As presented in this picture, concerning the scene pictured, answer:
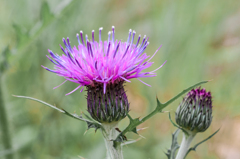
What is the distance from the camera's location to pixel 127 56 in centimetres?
181

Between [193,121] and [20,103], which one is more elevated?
[20,103]

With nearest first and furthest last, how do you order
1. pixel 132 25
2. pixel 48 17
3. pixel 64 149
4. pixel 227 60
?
pixel 48 17
pixel 64 149
pixel 227 60
pixel 132 25

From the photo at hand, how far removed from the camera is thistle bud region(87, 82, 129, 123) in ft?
5.57

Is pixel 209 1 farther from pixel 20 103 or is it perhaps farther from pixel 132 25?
pixel 20 103

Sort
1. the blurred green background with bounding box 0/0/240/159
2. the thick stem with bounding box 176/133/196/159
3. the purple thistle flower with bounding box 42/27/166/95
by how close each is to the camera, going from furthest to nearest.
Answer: the blurred green background with bounding box 0/0/240/159 → the thick stem with bounding box 176/133/196/159 → the purple thistle flower with bounding box 42/27/166/95

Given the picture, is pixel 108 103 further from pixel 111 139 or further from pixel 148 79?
pixel 148 79

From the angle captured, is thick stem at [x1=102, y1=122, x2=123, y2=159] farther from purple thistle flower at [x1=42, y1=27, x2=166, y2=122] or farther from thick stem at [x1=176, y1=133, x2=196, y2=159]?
thick stem at [x1=176, y1=133, x2=196, y2=159]

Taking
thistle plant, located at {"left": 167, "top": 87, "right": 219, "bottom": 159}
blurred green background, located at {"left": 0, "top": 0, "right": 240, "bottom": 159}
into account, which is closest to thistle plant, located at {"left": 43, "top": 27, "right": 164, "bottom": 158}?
thistle plant, located at {"left": 167, "top": 87, "right": 219, "bottom": 159}

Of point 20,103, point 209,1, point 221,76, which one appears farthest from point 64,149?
point 209,1

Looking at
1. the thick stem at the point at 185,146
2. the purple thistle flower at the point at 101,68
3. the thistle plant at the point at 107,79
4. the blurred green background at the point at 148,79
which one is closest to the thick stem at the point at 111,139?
the thistle plant at the point at 107,79

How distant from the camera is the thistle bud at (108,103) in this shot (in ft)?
5.57

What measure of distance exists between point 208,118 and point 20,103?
251cm

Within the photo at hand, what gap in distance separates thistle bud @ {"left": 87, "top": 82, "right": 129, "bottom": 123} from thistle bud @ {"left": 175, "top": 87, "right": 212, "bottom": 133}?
407mm

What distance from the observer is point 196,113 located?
6.10ft
